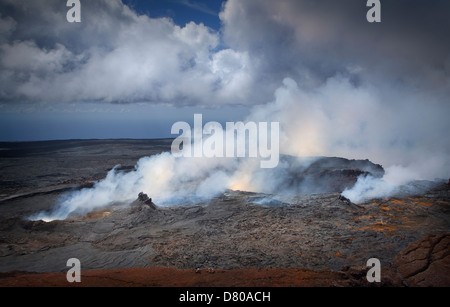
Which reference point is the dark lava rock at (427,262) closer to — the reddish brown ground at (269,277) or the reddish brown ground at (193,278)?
the reddish brown ground at (269,277)

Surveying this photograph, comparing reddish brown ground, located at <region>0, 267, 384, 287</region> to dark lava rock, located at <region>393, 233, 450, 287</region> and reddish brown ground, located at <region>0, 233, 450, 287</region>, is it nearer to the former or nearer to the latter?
reddish brown ground, located at <region>0, 233, 450, 287</region>

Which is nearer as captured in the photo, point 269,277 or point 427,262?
point 269,277

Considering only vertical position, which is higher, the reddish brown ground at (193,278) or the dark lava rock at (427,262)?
the dark lava rock at (427,262)

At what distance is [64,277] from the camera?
29.2ft

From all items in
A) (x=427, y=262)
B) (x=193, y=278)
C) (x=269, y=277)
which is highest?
(x=427, y=262)

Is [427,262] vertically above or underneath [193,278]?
above

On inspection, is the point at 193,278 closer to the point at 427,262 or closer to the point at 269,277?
the point at 269,277

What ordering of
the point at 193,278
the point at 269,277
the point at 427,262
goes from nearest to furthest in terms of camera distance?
the point at 269,277, the point at 193,278, the point at 427,262

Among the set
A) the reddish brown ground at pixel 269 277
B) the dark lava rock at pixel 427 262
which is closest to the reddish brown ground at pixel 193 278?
the reddish brown ground at pixel 269 277

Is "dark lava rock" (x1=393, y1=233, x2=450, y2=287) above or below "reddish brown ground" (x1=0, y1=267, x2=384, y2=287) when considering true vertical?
above

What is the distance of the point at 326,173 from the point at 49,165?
4952 cm

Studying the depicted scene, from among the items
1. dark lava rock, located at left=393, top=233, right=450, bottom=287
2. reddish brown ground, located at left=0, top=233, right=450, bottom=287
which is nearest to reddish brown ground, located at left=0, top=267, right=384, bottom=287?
reddish brown ground, located at left=0, top=233, right=450, bottom=287

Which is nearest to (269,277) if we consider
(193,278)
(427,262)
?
(193,278)
